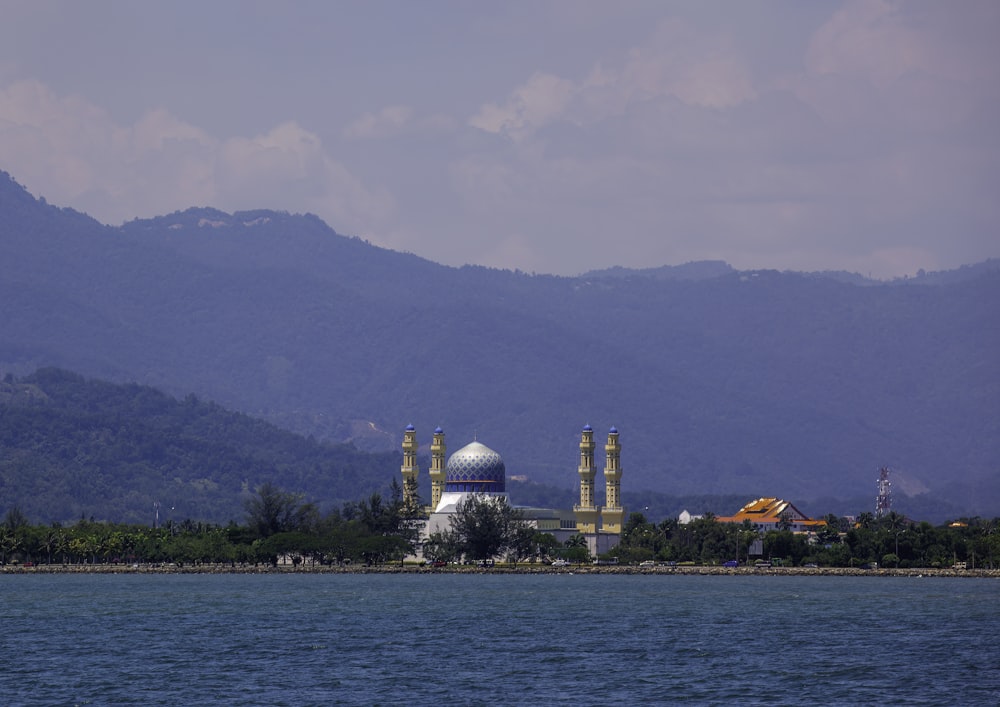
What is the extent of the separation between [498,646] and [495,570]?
9711cm

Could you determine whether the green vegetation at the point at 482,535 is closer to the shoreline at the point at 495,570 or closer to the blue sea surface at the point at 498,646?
the shoreline at the point at 495,570

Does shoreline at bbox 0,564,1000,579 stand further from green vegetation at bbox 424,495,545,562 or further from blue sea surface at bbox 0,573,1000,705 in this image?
blue sea surface at bbox 0,573,1000,705

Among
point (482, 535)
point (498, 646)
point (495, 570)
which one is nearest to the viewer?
point (498, 646)

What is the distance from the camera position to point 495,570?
188m

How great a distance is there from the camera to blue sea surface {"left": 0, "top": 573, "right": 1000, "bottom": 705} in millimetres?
71875

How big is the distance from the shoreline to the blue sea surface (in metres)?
35.8

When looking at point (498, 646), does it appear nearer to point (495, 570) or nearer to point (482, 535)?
point (495, 570)

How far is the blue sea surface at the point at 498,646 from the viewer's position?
236 feet

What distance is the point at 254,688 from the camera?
7300 centimetres

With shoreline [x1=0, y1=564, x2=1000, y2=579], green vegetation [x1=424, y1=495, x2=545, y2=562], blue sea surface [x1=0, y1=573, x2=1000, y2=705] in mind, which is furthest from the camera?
green vegetation [x1=424, y1=495, x2=545, y2=562]

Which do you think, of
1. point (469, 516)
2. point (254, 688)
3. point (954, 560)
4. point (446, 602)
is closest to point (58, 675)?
point (254, 688)

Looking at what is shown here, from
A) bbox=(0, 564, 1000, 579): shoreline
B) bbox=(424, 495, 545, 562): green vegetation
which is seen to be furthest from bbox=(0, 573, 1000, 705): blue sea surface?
bbox=(424, 495, 545, 562): green vegetation

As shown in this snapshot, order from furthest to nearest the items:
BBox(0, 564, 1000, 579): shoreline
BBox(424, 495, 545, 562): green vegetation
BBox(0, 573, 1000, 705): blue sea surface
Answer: BBox(424, 495, 545, 562): green vegetation
BBox(0, 564, 1000, 579): shoreline
BBox(0, 573, 1000, 705): blue sea surface

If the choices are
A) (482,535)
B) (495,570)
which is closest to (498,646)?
(495,570)
